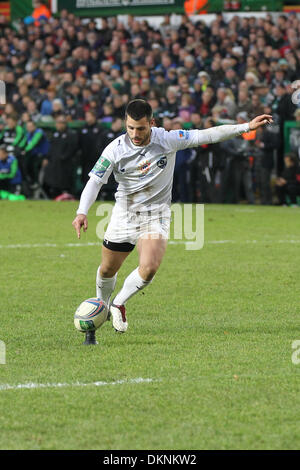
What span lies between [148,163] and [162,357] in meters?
1.77

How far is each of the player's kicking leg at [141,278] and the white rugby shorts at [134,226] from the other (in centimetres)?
10

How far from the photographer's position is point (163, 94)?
71.5 ft

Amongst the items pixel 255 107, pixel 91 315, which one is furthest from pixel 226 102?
pixel 91 315

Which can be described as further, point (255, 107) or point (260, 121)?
point (255, 107)

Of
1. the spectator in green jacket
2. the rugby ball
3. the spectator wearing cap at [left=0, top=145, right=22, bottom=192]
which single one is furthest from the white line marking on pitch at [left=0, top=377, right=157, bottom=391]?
the spectator in green jacket

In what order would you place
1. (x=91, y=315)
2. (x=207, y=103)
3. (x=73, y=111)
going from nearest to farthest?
(x=91, y=315), (x=207, y=103), (x=73, y=111)

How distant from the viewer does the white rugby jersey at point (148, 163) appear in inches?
295

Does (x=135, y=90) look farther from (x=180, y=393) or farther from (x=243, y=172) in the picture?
(x=180, y=393)

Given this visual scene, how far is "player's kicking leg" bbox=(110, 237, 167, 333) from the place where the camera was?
24.3 feet

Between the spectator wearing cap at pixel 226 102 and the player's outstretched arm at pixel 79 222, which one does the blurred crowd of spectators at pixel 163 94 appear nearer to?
the spectator wearing cap at pixel 226 102

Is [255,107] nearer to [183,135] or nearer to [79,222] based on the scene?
[183,135]

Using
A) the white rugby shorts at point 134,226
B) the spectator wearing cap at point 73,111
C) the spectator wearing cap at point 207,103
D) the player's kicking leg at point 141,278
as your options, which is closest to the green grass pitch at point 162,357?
the player's kicking leg at point 141,278

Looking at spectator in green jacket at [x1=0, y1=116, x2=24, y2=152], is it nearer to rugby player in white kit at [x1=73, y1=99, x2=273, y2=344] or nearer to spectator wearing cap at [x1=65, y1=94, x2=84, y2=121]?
spectator wearing cap at [x1=65, y1=94, x2=84, y2=121]

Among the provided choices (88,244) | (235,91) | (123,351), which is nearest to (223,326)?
(123,351)
